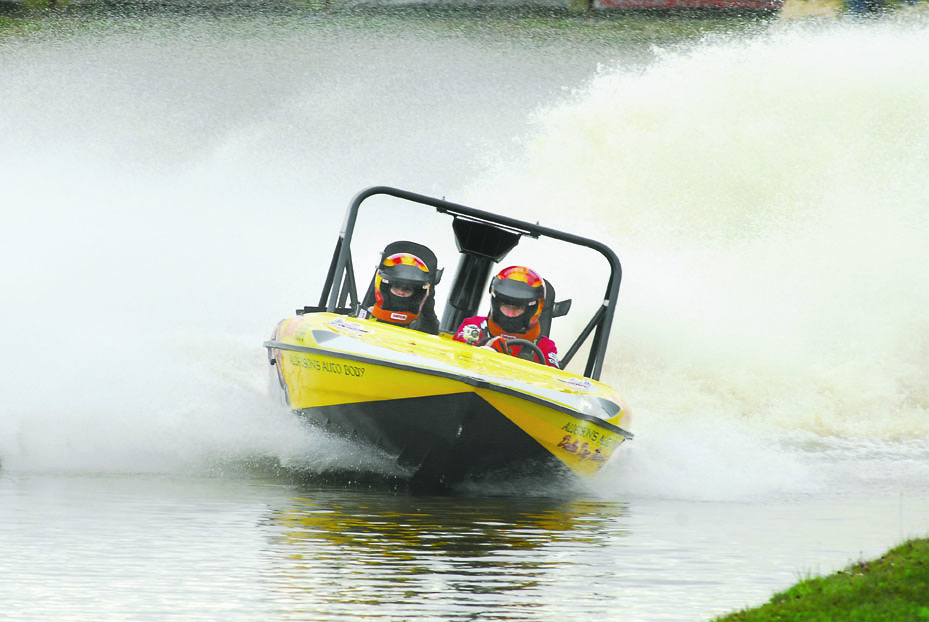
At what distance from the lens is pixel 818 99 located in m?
22.6

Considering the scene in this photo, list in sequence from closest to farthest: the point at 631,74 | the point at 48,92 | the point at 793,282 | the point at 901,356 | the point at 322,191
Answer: the point at 901,356
the point at 793,282
the point at 631,74
the point at 322,191
the point at 48,92

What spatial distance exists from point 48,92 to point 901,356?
22116mm

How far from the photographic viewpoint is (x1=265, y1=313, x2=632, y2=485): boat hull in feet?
30.7

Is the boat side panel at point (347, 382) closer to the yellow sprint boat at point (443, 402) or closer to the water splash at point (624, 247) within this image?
the yellow sprint boat at point (443, 402)

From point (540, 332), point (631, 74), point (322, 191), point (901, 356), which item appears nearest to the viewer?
point (540, 332)

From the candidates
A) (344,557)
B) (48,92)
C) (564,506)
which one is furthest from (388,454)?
(48,92)

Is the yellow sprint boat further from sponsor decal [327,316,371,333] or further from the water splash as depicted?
the water splash

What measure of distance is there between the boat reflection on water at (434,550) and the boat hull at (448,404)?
35 cm

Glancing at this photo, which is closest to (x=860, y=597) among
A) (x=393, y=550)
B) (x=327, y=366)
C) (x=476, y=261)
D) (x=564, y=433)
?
(x=393, y=550)

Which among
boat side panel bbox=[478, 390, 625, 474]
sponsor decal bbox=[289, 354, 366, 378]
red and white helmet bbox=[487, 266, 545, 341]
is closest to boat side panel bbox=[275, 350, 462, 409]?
sponsor decal bbox=[289, 354, 366, 378]

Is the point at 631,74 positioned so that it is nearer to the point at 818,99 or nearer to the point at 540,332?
the point at 818,99

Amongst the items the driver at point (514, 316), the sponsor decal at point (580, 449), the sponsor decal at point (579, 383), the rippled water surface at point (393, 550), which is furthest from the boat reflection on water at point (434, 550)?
the driver at point (514, 316)

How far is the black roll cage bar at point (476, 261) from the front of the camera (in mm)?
11273

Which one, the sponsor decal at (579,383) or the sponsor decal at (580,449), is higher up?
the sponsor decal at (579,383)
